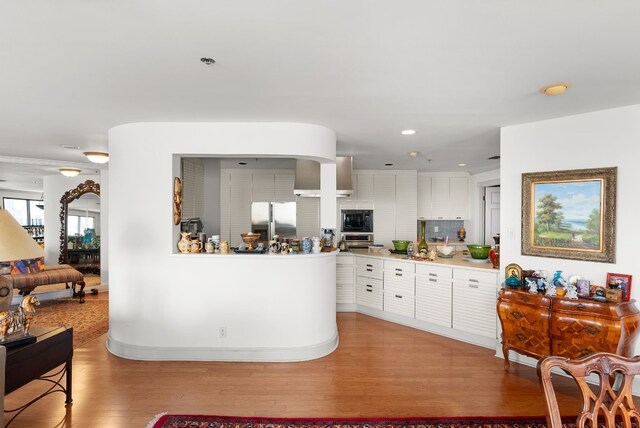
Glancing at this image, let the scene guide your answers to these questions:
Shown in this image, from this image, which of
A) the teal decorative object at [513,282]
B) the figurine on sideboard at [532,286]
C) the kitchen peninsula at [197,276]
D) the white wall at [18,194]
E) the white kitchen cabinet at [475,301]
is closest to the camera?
the figurine on sideboard at [532,286]

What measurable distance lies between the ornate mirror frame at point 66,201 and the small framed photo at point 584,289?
7.58 meters

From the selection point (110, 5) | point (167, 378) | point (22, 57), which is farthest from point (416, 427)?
point (22, 57)

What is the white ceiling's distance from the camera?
148 cm

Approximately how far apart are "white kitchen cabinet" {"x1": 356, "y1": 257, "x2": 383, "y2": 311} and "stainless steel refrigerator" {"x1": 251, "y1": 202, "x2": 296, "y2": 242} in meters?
1.66

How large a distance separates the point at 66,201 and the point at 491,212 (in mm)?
8712

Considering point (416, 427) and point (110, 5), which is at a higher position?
point (110, 5)

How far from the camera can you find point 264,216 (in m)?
6.05

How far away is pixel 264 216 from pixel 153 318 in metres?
3.05

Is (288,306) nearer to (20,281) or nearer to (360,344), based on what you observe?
(360,344)

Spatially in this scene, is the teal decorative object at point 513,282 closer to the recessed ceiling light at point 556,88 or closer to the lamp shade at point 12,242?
the recessed ceiling light at point 556,88

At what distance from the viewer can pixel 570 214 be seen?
2.97 metres

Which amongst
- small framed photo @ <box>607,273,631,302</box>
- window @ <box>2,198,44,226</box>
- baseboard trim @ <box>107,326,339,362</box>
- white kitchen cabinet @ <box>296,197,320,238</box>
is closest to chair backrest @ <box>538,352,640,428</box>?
small framed photo @ <box>607,273,631,302</box>

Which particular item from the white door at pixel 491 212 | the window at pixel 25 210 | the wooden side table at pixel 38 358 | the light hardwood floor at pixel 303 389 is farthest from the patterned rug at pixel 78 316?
the white door at pixel 491 212

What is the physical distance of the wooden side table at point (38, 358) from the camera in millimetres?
2008
